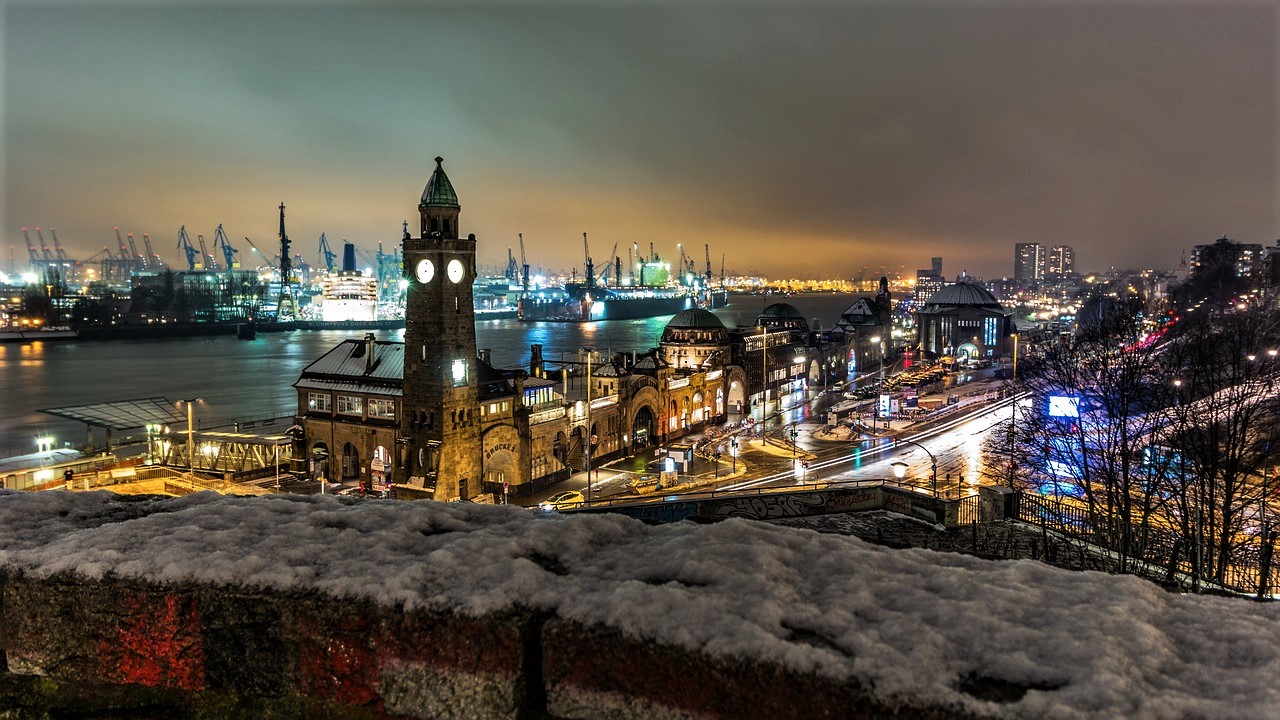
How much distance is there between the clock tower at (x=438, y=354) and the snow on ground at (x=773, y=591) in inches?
1144

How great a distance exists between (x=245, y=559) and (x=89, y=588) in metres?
0.61

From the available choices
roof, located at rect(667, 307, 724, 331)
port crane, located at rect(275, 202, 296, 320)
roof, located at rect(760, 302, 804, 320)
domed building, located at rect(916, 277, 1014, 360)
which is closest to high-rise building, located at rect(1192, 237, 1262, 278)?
domed building, located at rect(916, 277, 1014, 360)

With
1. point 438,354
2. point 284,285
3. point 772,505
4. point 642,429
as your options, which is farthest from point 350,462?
point 284,285

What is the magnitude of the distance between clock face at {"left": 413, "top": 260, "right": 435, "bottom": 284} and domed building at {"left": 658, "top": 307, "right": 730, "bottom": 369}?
3121 centimetres

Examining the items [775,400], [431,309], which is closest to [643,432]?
[431,309]

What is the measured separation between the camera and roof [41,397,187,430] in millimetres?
35781

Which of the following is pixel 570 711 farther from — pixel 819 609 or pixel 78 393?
pixel 78 393

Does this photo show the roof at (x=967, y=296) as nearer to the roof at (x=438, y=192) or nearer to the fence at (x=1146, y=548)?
the roof at (x=438, y=192)

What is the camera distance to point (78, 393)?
78562 mm

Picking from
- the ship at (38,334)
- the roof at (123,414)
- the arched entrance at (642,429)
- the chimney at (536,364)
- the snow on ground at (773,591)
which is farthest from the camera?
the ship at (38,334)

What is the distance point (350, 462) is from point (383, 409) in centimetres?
336

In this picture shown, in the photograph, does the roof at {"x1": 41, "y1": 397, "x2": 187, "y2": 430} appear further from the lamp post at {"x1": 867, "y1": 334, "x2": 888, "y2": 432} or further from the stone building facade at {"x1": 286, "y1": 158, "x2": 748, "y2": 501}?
the lamp post at {"x1": 867, "y1": 334, "x2": 888, "y2": 432}

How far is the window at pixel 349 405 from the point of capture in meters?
36.0

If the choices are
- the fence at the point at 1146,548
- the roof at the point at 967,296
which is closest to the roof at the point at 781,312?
the roof at the point at 967,296
